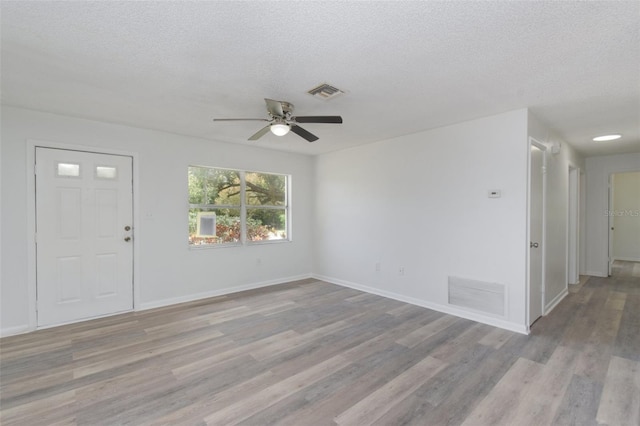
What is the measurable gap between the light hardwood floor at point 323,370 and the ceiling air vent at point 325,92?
2.47 metres

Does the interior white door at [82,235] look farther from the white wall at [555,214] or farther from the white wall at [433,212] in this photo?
the white wall at [555,214]

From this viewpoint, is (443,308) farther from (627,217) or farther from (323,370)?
(627,217)

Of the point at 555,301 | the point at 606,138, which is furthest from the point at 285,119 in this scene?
the point at 606,138

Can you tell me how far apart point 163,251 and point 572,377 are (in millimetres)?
4785

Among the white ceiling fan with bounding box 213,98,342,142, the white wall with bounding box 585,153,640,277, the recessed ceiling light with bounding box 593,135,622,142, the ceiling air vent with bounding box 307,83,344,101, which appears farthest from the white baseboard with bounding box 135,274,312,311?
the white wall with bounding box 585,153,640,277

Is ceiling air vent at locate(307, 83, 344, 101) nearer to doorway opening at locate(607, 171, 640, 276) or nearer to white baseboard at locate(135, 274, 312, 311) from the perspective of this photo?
white baseboard at locate(135, 274, 312, 311)

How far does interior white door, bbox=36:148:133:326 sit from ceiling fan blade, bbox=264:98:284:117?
8.08 feet

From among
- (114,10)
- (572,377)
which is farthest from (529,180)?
(114,10)

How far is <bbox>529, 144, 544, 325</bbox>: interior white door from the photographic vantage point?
3412 mm

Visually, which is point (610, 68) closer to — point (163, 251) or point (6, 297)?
point (163, 251)

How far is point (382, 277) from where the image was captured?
15.8 ft

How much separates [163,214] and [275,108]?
2619 mm

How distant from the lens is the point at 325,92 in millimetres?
2807

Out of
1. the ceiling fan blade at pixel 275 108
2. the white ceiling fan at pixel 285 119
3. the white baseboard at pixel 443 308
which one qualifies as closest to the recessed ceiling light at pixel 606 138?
the white baseboard at pixel 443 308
